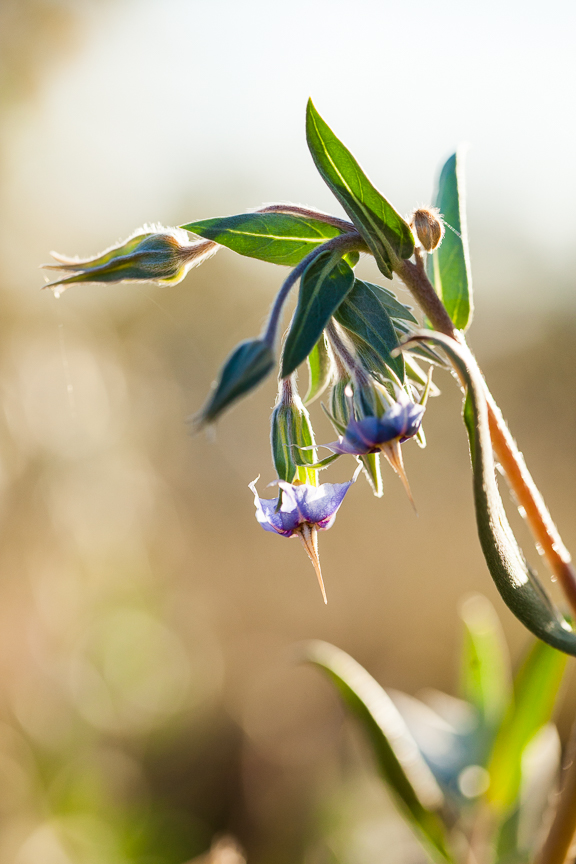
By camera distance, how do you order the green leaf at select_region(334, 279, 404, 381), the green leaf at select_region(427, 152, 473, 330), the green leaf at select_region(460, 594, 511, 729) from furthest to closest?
1. the green leaf at select_region(460, 594, 511, 729)
2. the green leaf at select_region(427, 152, 473, 330)
3. the green leaf at select_region(334, 279, 404, 381)

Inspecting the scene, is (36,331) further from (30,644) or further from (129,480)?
(30,644)

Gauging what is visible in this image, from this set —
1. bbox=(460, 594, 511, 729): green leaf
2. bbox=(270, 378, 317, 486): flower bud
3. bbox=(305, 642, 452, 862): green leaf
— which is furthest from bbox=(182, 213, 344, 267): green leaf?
bbox=(460, 594, 511, 729): green leaf

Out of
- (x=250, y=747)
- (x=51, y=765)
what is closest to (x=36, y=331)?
(x=51, y=765)

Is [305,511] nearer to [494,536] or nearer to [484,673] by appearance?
[494,536]

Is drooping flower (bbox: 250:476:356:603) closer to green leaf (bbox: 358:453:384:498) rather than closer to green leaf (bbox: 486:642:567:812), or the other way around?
green leaf (bbox: 358:453:384:498)

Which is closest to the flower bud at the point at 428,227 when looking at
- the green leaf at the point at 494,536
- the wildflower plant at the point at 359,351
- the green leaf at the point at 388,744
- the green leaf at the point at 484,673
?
the wildflower plant at the point at 359,351

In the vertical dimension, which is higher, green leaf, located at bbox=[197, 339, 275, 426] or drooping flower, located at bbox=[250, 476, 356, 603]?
green leaf, located at bbox=[197, 339, 275, 426]

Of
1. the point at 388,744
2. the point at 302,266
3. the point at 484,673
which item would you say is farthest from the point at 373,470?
the point at 484,673
